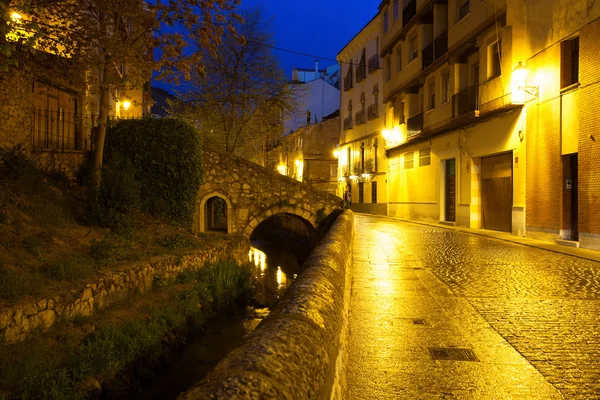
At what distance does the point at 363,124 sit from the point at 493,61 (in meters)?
16.7

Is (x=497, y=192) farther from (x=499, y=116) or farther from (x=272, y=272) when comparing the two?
(x=272, y=272)

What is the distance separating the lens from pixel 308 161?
42594mm

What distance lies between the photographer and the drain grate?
368 centimetres

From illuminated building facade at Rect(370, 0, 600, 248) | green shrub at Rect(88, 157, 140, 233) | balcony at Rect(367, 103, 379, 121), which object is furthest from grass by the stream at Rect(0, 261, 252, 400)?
balcony at Rect(367, 103, 379, 121)

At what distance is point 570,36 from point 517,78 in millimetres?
1890

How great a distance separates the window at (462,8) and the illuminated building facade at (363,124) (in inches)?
430

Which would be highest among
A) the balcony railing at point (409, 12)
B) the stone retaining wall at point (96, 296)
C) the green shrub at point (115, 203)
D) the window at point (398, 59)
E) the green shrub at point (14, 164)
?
the balcony railing at point (409, 12)

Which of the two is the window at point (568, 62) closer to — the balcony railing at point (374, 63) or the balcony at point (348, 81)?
the balcony railing at point (374, 63)

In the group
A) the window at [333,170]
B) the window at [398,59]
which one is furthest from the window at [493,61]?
the window at [333,170]

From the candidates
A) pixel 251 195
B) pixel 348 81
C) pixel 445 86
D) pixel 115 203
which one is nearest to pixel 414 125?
pixel 445 86

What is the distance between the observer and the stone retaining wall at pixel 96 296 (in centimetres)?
599

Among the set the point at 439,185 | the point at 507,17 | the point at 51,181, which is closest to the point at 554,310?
the point at 51,181

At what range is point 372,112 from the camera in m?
30.7

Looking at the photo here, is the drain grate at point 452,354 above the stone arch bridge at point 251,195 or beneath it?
beneath
